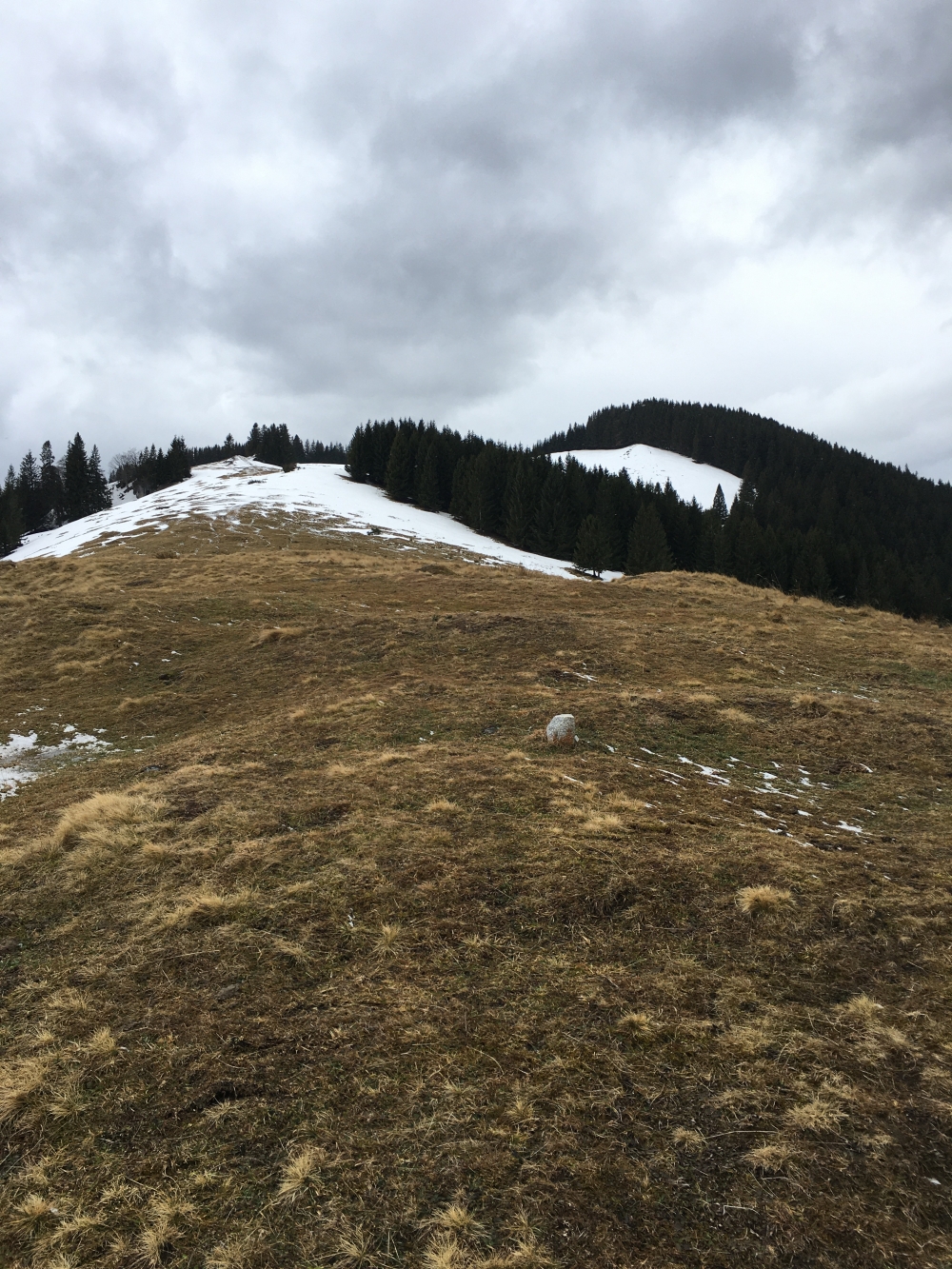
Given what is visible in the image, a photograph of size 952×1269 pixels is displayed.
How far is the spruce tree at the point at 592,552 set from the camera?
60.9 meters

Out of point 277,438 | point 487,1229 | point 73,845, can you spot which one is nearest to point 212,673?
point 73,845

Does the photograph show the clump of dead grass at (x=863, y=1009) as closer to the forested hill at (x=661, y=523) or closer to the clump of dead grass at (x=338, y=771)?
the clump of dead grass at (x=338, y=771)

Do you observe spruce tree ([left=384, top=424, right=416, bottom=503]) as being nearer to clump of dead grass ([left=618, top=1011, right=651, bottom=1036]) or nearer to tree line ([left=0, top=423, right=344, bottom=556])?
tree line ([left=0, top=423, right=344, bottom=556])

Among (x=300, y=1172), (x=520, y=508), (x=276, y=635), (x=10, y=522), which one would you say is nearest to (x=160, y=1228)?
(x=300, y=1172)

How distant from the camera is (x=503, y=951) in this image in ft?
20.7

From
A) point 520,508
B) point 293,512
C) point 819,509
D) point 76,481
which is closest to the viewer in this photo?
point 293,512

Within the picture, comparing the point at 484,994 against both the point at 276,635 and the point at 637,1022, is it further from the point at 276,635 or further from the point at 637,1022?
the point at 276,635

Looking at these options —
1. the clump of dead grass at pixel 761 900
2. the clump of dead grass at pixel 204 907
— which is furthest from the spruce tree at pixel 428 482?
the clump of dead grass at pixel 761 900

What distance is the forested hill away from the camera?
71.9 meters

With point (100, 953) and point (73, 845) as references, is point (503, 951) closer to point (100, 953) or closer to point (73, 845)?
point (100, 953)

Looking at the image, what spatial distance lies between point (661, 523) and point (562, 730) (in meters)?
69.9

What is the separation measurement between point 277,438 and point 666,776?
141 meters

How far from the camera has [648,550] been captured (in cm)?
6888

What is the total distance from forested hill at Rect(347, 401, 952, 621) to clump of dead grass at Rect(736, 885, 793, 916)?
55559 millimetres
